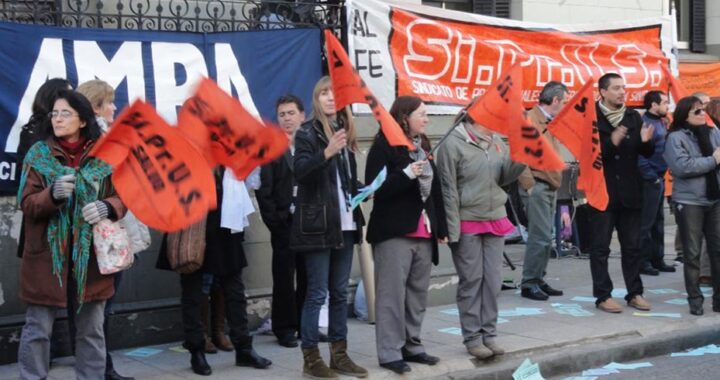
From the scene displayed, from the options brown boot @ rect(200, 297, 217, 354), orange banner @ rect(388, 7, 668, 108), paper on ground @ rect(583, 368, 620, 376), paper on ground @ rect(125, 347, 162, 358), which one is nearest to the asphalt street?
paper on ground @ rect(583, 368, 620, 376)

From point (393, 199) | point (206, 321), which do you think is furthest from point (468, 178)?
point (206, 321)

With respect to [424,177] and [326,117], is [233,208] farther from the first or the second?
[424,177]

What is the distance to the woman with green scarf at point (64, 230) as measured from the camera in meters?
5.61

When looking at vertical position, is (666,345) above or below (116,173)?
below

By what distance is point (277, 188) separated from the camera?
7727 millimetres

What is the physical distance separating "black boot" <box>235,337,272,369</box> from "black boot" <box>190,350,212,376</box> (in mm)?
288

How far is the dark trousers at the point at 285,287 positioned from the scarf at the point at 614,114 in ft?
10.1

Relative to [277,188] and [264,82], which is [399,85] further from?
[277,188]

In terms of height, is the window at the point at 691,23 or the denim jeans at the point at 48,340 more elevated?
the window at the point at 691,23

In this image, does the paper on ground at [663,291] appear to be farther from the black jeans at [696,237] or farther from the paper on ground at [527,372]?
the paper on ground at [527,372]

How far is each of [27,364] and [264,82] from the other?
357cm

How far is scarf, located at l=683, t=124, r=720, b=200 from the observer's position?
8.95 m

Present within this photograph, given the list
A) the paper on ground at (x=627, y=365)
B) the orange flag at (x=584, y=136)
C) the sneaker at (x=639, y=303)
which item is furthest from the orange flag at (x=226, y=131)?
the sneaker at (x=639, y=303)

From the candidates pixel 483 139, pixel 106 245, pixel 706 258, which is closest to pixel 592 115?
pixel 483 139
